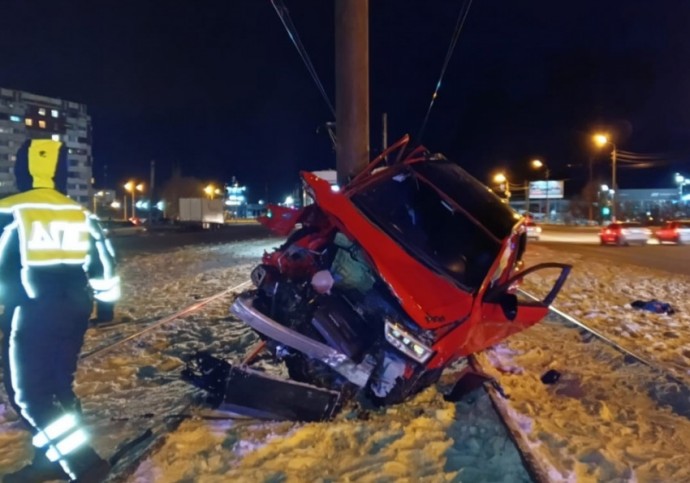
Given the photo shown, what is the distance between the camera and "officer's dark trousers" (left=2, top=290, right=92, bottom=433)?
380 cm

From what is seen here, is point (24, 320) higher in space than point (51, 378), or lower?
higher

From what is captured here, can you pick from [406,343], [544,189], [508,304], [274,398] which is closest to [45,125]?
[544,189]

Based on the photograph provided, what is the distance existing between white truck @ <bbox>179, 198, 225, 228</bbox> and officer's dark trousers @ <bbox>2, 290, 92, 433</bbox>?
210 feet

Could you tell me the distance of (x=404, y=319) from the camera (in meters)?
4.92

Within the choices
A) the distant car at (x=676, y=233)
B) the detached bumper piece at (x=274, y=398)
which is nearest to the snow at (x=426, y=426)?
the detached bumper piece at (x=274, y=398)

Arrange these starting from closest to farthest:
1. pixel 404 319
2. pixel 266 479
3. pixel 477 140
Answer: pixel 266 479 < pixel 404 319 < pixel 477 140

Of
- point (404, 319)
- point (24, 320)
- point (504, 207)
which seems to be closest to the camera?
point (24, 320)

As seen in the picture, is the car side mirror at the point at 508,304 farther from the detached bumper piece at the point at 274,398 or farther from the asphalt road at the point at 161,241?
the asphalt road at the point at 161,241

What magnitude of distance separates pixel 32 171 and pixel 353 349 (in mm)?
2521

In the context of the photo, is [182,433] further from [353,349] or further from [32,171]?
[32,171]

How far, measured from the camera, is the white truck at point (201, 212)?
68.2 m

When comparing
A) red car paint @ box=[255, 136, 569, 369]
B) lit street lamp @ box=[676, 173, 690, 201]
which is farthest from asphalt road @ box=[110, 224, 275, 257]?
lit street lamp @ box=[676, 173, 690, 201]

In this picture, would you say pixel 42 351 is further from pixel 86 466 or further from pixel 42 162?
pixel 42 162

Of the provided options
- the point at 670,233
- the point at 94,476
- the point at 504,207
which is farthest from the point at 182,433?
the point at 670,233
